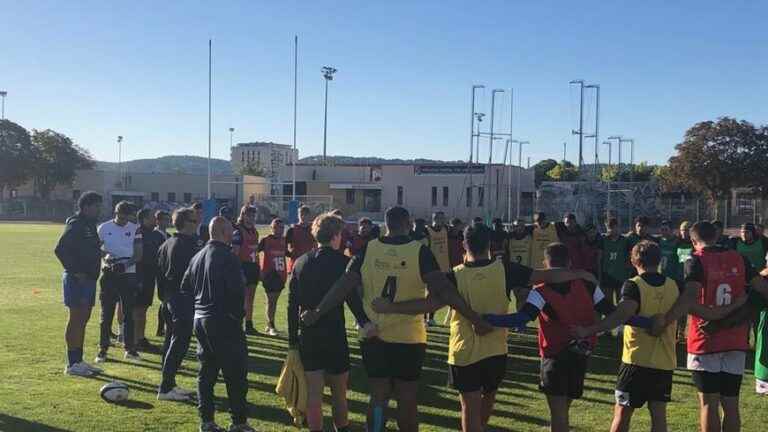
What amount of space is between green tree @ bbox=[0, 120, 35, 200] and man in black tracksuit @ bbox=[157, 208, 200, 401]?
83.9m

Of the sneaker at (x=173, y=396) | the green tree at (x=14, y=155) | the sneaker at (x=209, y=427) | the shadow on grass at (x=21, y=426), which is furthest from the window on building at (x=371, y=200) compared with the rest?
the sneaker at (x=209, y=427)

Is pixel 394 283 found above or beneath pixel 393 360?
above

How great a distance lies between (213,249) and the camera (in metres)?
6.22

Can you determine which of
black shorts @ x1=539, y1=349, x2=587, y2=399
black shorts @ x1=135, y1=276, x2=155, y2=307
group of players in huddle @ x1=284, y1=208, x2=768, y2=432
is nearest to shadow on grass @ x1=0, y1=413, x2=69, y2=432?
group of players in huddle @ x1=284, y1=208, x2=768, y2=432

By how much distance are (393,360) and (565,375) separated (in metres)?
1.28

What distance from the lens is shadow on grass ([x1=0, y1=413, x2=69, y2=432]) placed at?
6.49 metres

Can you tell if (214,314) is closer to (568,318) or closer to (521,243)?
(568,318)

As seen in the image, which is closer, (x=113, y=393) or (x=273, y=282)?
(x=113, y=393)

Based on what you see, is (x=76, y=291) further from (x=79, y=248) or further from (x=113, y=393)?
(x=113, y=393)

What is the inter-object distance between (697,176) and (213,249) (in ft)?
148

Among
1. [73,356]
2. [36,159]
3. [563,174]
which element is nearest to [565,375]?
[73,356]

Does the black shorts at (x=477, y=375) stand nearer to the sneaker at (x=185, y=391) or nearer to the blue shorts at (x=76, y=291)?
the sneaker at (x=185, y=391)

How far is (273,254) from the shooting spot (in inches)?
460

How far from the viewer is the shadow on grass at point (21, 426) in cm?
649
